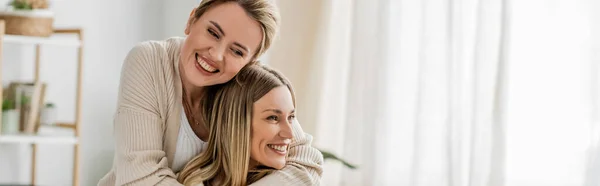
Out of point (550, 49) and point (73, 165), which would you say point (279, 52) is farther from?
point (550, 49)

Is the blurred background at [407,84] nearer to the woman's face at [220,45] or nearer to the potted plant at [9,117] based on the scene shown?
the potted plant at [9,117]

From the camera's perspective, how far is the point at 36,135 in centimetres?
310

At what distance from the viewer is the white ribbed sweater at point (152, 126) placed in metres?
1.64

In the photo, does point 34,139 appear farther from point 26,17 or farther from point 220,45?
point 220,45

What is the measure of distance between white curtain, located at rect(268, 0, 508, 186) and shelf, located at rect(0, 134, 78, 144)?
1.04 metres

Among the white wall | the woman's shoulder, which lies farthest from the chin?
the white wall

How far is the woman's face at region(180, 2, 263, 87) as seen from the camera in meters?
1.65

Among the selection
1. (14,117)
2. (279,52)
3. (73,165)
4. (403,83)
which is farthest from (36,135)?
(403,83)

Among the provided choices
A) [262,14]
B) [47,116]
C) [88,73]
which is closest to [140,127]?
[262,14]

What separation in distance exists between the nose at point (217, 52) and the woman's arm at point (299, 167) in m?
0.27

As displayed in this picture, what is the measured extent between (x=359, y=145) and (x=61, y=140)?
4.05 ft

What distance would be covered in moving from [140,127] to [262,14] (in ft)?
1.14

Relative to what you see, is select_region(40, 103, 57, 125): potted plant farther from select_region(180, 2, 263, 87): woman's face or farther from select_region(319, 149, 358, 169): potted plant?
select_region(180, 2, 263, 87): woman's face

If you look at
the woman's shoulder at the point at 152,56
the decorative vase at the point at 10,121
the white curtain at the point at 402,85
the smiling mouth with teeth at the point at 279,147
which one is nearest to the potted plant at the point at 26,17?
the decorative vase at the point at 10,121
